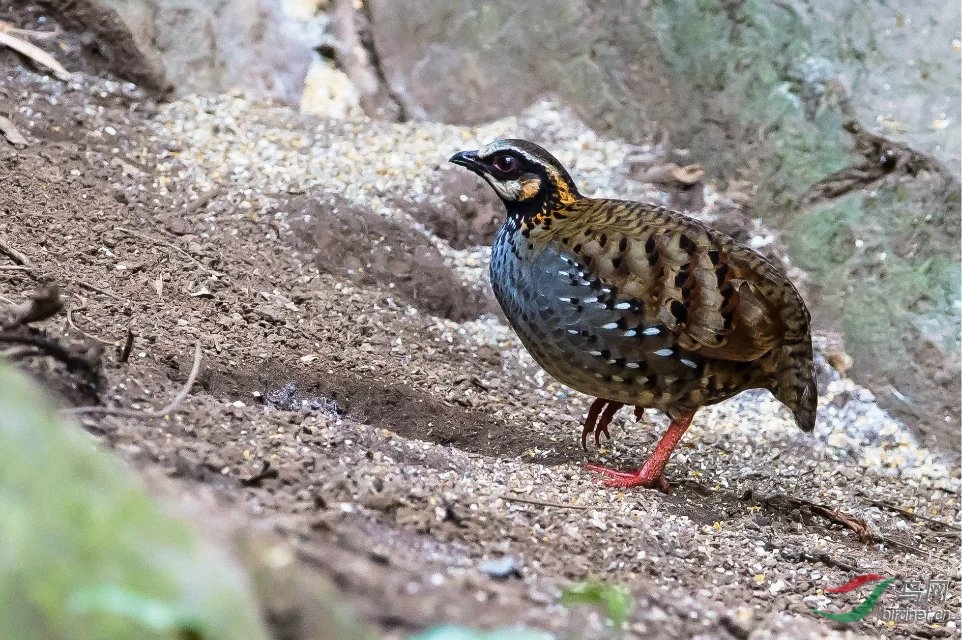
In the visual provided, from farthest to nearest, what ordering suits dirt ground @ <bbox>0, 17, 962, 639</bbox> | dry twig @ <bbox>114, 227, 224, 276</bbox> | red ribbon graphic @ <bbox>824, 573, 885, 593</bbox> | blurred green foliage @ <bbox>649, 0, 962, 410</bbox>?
blurred green foliage @ <bbox>649, 0, 962, 410</bbox>, dry twig @ <bbox>114, 227, 224, 276</bbox>, red ribbon graphic @ <bbox>824, 573, 885, 593</bbox>, dirt ground @ <bbox>0, 17, 962, 639</bbox>

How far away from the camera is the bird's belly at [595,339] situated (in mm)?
4289

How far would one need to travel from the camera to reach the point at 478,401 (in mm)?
5086

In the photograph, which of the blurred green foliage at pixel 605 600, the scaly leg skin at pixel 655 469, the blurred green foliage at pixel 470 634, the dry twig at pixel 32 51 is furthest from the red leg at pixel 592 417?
the dry twig at pixel 32 51

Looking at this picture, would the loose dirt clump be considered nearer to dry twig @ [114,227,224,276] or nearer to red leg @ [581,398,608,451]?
dry twig @ [114,227,224,276]

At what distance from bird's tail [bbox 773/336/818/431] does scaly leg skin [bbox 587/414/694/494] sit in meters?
0.46

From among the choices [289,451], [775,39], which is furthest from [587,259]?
[775,39]

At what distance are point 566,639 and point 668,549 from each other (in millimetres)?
1518

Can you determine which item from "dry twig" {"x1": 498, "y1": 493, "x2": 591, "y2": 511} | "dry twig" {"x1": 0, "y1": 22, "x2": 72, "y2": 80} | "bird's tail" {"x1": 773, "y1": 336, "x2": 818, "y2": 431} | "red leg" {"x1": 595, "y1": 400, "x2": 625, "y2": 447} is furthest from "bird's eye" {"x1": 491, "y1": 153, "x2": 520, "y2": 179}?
"dry twig" {"x1": 0, "y1": 22, "x2": 72, "y2": 80}

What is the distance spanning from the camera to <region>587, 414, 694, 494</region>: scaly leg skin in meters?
4.39

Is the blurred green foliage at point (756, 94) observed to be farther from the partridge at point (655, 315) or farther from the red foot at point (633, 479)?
the red foot at point (633, 479)

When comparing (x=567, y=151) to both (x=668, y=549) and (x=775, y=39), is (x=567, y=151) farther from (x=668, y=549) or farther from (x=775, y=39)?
(x=668, y=549)

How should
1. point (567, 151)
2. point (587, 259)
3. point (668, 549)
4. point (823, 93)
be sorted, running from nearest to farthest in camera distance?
point (668, 549) → point (587, 259) → point (823, 93) → point (567, 151)

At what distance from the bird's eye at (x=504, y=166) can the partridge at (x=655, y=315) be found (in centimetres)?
35

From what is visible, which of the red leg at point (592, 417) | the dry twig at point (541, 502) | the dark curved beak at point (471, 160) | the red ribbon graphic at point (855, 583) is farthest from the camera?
the dark curved beak at point (471, 160)
